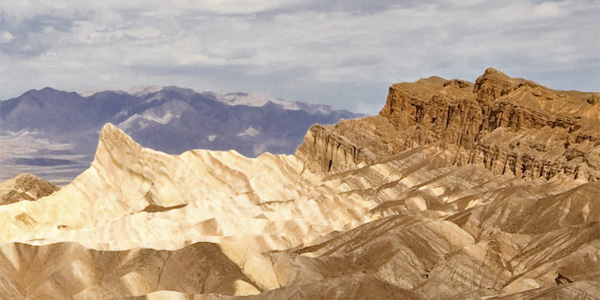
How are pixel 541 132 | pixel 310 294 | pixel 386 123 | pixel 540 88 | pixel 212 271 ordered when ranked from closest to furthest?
pixel 310 294 < pixel 212 271 < pixel 541 132 < pixel 540 88 < pixel 386 123

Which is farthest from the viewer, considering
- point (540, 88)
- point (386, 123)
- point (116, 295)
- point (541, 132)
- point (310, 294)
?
point (386, 123)

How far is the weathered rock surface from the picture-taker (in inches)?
5733

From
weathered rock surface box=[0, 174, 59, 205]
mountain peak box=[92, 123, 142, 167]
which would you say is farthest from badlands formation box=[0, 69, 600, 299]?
weathered rock surface box=[0, 174, 59, 205]

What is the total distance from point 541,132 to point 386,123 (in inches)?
1413

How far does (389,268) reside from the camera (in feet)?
278

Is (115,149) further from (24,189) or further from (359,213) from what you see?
(359,213)

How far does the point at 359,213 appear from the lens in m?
120

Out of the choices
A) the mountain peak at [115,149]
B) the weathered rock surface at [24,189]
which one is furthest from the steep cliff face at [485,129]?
the weathered rock surface at [24,189]

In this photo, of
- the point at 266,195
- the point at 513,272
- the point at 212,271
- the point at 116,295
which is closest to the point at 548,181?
the point at 513,272

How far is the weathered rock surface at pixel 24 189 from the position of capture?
145625 millimetres

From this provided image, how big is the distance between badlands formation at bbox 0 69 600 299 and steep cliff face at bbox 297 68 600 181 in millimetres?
310

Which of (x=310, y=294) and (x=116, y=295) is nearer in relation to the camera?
(x=310, y=294)

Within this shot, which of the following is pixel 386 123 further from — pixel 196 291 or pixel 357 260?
pixel 196 291

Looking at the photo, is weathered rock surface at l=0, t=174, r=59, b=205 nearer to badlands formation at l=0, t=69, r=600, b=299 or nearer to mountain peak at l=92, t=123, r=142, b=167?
badlands formation at l=0, t=69, r=600, b=299
